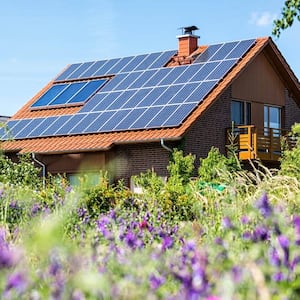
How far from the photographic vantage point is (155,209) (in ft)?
37.5

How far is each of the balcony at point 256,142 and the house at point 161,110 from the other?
0.04m

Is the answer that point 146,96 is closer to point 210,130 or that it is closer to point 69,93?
point 210,130

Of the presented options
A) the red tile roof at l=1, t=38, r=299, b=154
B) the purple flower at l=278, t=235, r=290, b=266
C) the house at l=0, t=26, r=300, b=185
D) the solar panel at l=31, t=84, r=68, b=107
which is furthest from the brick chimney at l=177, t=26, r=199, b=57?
the purple flower at l=278, t=235, r=290, b=266

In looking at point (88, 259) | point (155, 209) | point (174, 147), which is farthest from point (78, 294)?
point (174, 147)

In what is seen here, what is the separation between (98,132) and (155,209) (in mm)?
16036

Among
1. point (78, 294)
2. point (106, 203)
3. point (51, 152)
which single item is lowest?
point (78, 294)

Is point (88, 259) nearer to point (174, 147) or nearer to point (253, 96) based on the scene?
point (174, 147)

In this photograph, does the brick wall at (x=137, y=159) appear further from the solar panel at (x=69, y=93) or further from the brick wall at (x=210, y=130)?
the solar panel at (x=69, y=93)

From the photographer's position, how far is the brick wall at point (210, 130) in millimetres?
26797

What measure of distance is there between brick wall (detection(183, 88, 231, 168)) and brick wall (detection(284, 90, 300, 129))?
387 cm

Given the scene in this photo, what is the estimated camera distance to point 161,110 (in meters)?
26.5

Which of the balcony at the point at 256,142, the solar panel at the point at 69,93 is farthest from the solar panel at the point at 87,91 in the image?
the balcony at the point at 256,142

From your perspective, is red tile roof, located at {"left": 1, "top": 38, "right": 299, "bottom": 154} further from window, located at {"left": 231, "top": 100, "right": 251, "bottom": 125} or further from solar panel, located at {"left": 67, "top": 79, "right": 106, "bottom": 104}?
window, located at {"left": 231, "top": 100, "right": 251, "bottom": 125}

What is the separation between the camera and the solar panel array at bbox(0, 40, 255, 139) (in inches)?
1045
